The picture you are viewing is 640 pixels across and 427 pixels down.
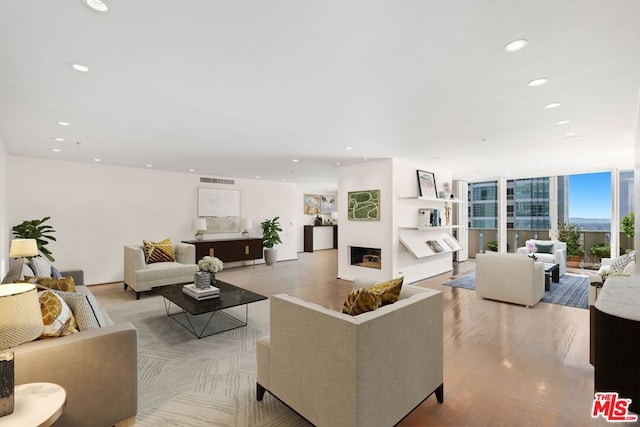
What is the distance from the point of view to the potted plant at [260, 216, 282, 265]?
8.52 meters

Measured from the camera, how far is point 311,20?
165 cm

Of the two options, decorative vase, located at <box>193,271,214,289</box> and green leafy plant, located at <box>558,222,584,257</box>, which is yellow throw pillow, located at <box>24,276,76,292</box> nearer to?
decorative vase, located at <box>193,271,214,289</box>

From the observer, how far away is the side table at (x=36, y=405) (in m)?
1.34

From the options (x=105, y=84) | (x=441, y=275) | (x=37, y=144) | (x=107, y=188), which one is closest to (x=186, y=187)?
(x=107, y=188)

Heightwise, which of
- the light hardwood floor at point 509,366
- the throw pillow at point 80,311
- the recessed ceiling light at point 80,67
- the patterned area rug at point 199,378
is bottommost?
the patterned area rug at point 199,378

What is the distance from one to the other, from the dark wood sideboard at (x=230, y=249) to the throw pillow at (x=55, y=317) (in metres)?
4.99

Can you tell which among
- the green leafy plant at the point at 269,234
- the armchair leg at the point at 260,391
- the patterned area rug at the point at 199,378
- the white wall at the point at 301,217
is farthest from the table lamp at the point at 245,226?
the armchair leg at the point at 260,391

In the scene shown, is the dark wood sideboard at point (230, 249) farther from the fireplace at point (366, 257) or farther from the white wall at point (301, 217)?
the white wall at point (301, 217)

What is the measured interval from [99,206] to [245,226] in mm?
3175

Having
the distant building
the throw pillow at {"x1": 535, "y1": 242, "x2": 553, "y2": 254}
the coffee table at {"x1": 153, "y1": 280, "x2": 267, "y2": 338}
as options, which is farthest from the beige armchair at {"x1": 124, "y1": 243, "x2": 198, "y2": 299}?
the distant building

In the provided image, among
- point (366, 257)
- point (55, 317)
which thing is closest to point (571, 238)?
point (366, 257)

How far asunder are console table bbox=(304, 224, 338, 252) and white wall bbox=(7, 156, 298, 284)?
170 inches

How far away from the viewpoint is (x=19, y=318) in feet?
4.73

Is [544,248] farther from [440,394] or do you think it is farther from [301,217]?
[301,217]
